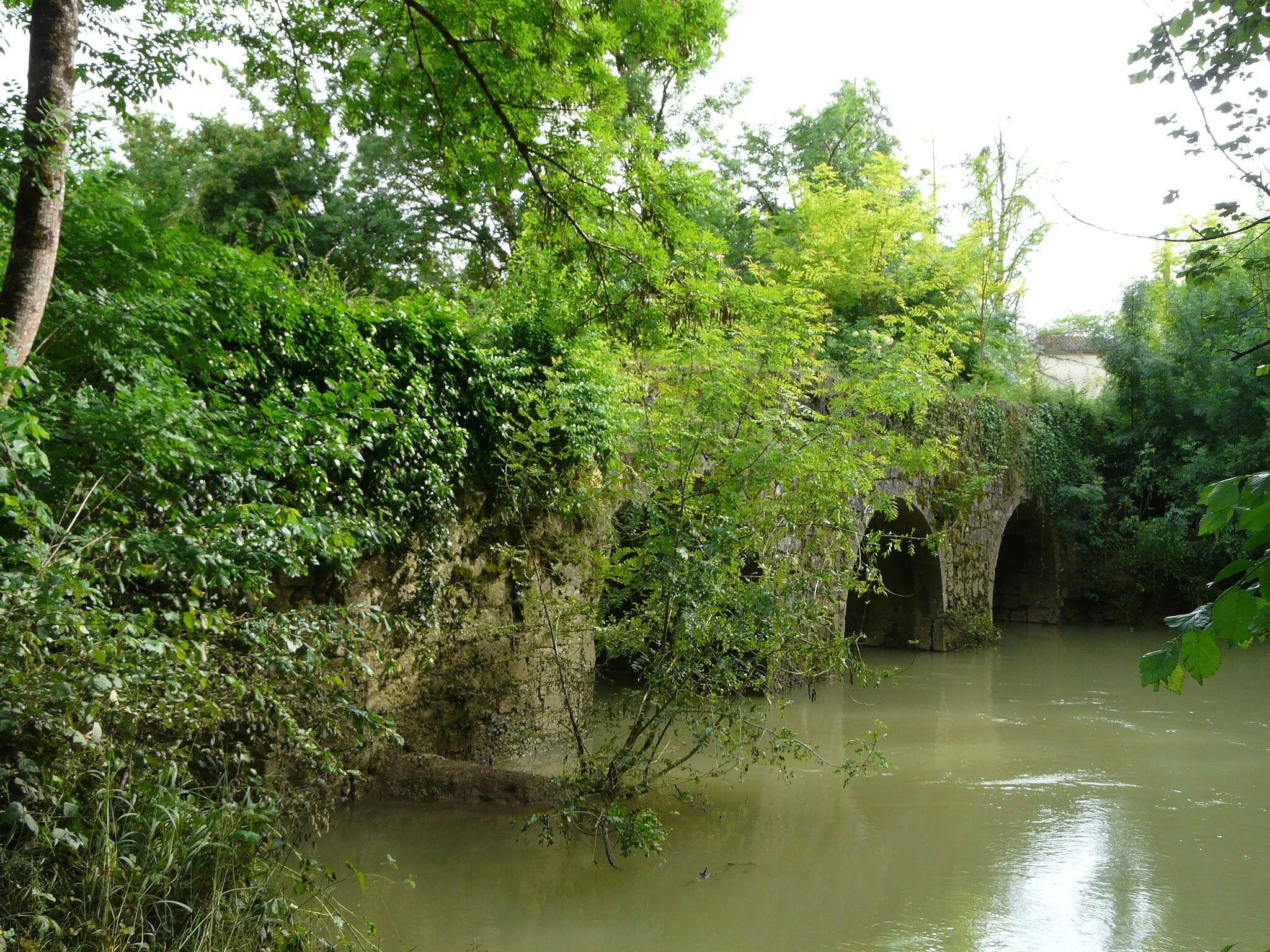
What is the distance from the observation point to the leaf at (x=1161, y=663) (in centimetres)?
163

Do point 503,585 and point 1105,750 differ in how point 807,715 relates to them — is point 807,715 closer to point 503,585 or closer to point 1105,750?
point 1105,750

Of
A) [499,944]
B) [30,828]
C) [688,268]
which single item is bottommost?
[499,944]

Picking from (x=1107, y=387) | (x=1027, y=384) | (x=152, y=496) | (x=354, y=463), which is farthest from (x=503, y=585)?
(x=1107, y=387)

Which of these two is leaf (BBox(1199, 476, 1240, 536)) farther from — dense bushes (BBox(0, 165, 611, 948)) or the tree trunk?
the tree trunk

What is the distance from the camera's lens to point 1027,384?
16016mm

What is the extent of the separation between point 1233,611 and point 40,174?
12.4 feet

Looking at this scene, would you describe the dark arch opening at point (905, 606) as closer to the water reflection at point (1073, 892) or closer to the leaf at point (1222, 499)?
the water reflection at point (1073, 892)

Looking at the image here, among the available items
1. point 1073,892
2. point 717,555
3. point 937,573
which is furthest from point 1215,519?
point 937,573

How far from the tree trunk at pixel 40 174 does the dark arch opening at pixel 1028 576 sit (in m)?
15.6

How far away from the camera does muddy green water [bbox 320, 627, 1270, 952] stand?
3.98m

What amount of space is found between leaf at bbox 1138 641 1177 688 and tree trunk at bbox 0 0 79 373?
3.35 meters

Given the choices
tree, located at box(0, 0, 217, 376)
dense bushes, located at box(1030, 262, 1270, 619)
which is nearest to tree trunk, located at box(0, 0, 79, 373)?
tree, located at box(0, 0, 217, 376)

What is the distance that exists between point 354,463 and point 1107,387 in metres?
16.6

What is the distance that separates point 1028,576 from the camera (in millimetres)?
17141
